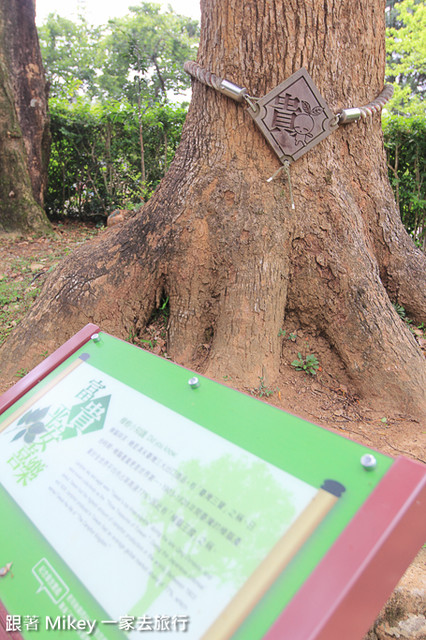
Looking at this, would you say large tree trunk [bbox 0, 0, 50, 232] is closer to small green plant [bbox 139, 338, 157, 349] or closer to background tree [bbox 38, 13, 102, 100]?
small green plant [bbox 139, 338, 157, 349]

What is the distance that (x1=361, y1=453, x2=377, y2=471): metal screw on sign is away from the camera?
1.00 m

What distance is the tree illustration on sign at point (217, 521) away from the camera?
92 centimetres

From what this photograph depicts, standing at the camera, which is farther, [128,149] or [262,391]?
[128,149]

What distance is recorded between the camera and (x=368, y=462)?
1001mm

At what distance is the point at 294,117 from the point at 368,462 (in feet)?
7.32

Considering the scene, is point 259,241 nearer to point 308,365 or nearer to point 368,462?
point 308,365

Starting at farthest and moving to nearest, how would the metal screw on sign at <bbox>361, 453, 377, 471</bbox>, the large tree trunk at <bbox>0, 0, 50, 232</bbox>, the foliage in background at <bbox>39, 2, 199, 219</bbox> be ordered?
the foliage in background at <bbox>39, 2, 199, 219</bbox>
the large tree trunk at <bbox>0, 0, 50, 232</bbox>
the metal screw on sign at <bbox>361, 453, 377, 471</bbox>

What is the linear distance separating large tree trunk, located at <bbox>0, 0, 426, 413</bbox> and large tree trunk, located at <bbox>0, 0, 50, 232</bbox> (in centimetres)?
317

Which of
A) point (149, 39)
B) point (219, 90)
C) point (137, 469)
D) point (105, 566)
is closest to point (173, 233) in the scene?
point (219, 90)

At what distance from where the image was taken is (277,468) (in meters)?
1.06

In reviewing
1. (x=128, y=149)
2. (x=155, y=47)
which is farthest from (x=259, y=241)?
(x=155, y=47)

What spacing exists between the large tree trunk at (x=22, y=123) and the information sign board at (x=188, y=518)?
5.02 meters

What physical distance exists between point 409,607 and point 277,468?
104cm

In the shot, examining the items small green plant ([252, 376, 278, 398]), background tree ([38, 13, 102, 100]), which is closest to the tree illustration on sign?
small green plant ([252, 376, 278, 398])
